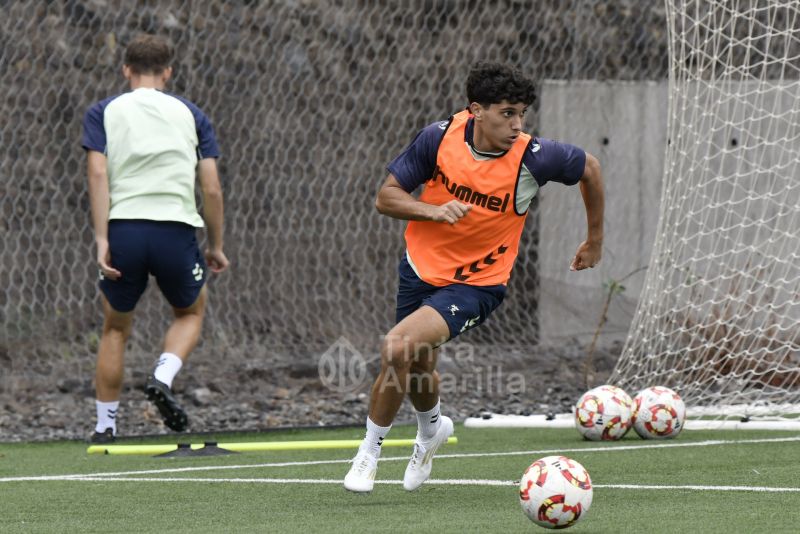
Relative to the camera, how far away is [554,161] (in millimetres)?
6090

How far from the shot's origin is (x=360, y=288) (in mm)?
11648

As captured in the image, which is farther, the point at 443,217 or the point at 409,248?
the point at 409,248

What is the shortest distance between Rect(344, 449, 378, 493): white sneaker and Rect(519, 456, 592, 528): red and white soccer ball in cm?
109

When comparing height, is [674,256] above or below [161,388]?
above

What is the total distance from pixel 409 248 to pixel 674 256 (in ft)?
12.5

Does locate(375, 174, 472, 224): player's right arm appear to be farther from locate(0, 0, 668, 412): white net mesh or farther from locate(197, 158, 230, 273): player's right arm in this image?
locate(0, 0, 668, 412): white net mesh

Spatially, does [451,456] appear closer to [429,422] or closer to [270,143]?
[429,422]

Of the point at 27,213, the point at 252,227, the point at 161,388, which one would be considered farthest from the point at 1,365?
the point at 161,388

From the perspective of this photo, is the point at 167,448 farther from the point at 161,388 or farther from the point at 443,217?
the point at 443,217

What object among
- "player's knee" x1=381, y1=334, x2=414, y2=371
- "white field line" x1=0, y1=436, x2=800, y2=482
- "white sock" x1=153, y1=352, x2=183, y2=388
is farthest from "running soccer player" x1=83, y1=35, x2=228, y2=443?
"player's knee" x1=381, y1=334, x2=414, y2=371

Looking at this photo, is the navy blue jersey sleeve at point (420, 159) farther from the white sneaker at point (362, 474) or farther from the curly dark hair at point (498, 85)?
the white sneaker at point (362, 474)

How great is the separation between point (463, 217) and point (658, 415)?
2.36 metres

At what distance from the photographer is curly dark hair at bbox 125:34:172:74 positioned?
26.2ft

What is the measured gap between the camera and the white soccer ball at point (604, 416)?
766 centimetres
